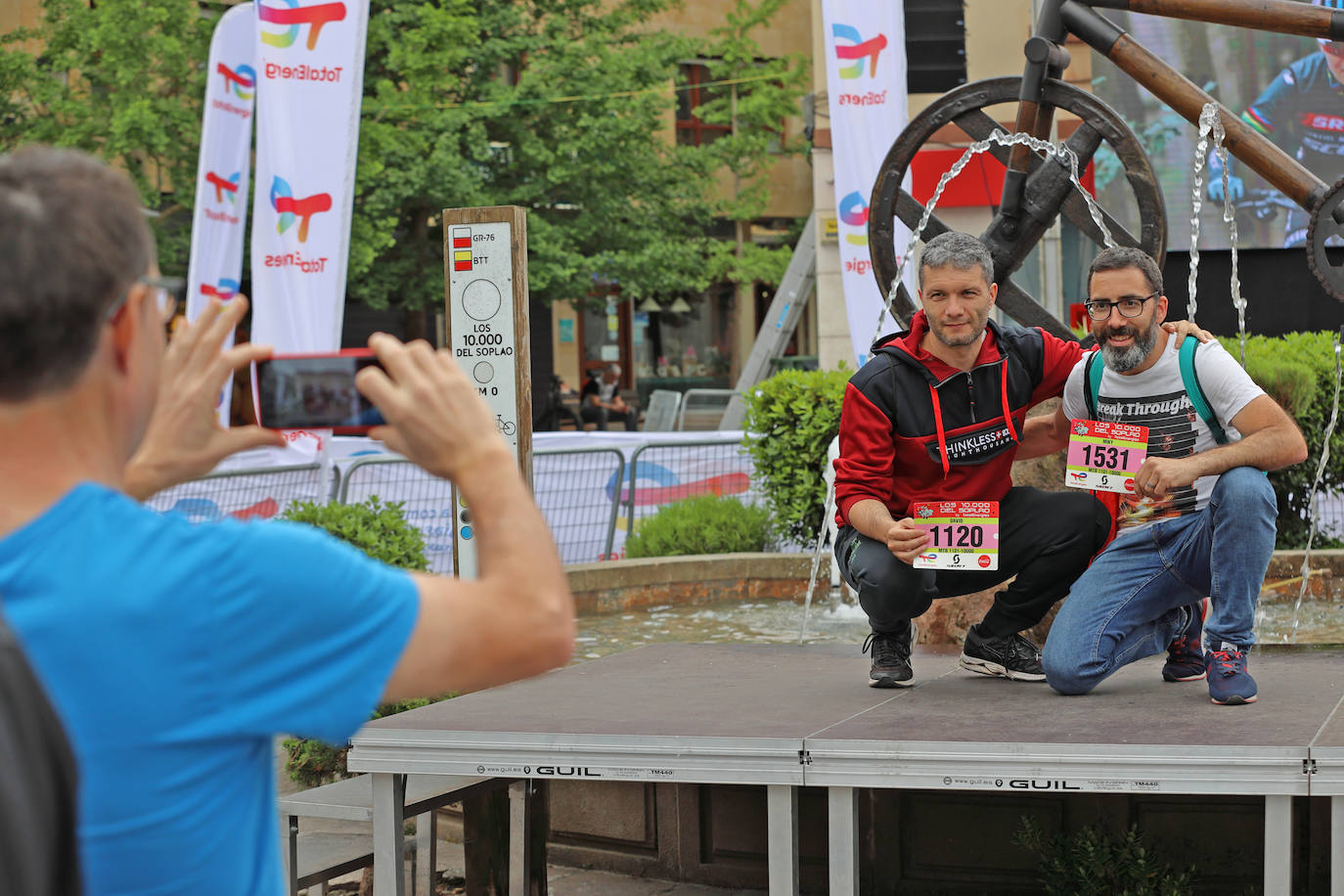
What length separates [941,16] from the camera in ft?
45.6

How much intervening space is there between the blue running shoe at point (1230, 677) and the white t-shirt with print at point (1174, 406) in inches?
19.1

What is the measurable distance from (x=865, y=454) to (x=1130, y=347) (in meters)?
0.83

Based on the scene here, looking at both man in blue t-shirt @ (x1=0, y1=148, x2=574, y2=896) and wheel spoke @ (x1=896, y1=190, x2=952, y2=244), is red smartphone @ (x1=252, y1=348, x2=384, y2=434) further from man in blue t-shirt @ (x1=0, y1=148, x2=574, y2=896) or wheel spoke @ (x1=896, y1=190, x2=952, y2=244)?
wheel spoke @ (x1=896, y1=190, x2=952, y2=244)

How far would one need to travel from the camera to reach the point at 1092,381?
4.78 metres

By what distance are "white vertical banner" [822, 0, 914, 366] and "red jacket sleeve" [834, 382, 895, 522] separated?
6155mm

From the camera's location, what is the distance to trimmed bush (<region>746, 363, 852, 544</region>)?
30.6ft

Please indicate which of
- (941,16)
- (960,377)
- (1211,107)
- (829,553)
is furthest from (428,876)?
(941,16)

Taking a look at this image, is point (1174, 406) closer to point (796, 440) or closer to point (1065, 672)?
point (1065, 672)

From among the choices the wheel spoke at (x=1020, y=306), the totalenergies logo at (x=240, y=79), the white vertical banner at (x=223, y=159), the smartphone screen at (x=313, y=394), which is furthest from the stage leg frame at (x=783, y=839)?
the totalenergies logo at (x=240, y=79)

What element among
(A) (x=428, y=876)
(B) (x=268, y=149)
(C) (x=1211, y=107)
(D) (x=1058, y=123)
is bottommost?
(A) (x=428, y=876)

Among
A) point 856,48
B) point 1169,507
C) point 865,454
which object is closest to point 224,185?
point 856,48

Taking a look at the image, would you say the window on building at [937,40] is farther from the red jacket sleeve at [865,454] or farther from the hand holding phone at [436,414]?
the hand holding phone at [436,414]

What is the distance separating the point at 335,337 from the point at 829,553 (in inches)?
183

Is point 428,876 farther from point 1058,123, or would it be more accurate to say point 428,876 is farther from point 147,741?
point 1058,123
